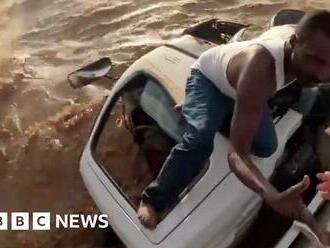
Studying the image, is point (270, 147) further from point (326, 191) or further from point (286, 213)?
point (286, 213)

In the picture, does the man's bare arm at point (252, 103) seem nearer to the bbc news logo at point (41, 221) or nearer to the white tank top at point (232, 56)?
the white tank top at point (232, 56)

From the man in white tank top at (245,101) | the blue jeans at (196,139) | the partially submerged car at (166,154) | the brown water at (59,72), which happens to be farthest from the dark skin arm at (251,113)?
the brown water at (59,72)

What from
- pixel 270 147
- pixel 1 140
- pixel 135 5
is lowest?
pixel 1 140

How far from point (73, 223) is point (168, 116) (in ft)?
5.04

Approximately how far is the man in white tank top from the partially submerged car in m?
0.11

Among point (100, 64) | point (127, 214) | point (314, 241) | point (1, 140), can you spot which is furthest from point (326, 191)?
point (1, 140)

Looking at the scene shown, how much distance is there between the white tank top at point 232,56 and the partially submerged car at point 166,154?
0.99 feet

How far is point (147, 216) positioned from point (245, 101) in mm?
1031

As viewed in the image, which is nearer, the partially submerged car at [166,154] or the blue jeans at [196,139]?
the blue jeans at [196,139]

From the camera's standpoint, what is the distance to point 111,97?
494cm

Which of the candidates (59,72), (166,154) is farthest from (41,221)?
(59,72)

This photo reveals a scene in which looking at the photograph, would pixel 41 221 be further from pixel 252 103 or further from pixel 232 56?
pixel 252 103

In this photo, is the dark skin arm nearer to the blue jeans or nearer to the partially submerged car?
the blue jeans

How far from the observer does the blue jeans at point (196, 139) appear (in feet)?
12.9
